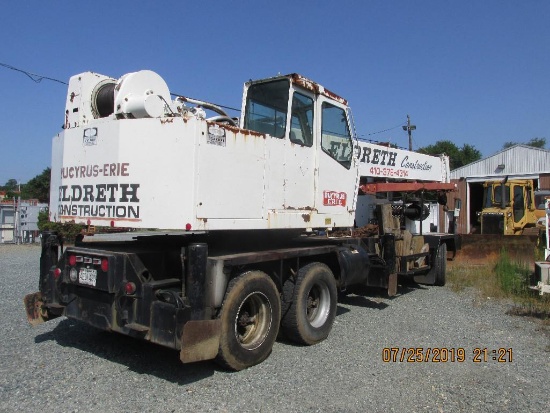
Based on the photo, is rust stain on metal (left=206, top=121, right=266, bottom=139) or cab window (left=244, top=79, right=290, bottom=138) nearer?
rust stain on metal (left=206, top=121, right=266, bottom=139)

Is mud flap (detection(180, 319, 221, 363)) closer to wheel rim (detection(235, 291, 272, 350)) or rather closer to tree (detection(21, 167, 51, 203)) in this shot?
wheel rim (detection(235, 291, 272, 350))

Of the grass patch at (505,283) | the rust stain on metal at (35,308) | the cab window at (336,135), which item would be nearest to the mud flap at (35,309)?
the rust stain on metal at (35,308)

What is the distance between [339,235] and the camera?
782 cm

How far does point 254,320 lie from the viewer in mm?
5328

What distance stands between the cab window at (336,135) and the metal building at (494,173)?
750 inches

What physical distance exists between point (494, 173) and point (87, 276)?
27.9 metres

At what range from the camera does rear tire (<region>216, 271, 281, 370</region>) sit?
474cm

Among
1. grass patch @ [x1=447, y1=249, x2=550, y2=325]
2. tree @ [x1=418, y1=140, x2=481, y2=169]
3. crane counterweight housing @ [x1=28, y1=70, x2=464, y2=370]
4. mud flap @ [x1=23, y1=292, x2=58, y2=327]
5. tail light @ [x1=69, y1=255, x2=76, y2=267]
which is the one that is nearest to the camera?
crane counterweight housing @ [x1=28, y1=70, x2=464, y2=370]

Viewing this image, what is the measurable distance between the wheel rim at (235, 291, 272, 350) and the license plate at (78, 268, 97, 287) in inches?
61.3

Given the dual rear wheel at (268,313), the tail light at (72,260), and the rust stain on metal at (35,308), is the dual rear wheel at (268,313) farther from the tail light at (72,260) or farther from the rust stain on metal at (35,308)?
the rust stain on metal at (35,308)

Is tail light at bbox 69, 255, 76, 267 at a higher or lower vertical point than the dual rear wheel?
higher

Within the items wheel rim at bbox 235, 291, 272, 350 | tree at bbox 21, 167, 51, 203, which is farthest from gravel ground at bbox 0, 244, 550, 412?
tree at bbox 21, 167, 51, 203

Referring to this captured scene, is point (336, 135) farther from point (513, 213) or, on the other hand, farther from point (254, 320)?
point (513, 213)

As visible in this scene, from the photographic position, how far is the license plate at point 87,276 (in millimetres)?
4914
